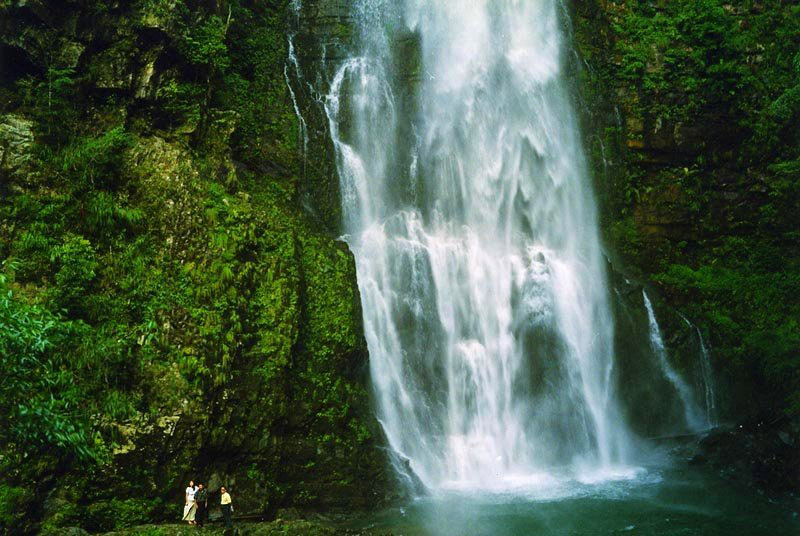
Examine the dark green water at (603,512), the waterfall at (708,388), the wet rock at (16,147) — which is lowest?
the dark green water at (603,512)

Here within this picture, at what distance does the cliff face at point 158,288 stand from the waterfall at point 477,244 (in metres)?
1.80

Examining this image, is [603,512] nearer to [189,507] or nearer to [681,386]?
[681,386]

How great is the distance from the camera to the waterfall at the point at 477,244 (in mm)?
15188

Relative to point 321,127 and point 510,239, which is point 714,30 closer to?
point 510,239

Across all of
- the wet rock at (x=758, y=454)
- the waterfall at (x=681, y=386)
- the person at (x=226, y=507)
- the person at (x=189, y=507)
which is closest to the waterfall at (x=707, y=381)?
the waterfall at (x=681, y=386)

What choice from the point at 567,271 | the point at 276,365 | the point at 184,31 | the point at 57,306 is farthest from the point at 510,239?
the point at 57,306

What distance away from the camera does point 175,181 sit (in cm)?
1283

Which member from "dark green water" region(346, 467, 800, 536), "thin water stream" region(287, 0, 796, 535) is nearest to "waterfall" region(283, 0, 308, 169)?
"thin water stream" region(287, 0, 796, 535)

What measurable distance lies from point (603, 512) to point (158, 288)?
9294 millimetres

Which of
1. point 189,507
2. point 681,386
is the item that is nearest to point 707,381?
point 681,386

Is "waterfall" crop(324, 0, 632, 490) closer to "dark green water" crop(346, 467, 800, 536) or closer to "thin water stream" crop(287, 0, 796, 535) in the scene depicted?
"thin water stream" crop(287, 0, 796, 535)

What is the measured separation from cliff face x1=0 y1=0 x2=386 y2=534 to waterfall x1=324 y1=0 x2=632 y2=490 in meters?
1.80

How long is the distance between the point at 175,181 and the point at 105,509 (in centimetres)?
604

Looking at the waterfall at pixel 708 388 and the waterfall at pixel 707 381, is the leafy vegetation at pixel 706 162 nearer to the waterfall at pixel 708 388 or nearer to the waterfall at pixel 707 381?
the waterfall at pixel 707 381
